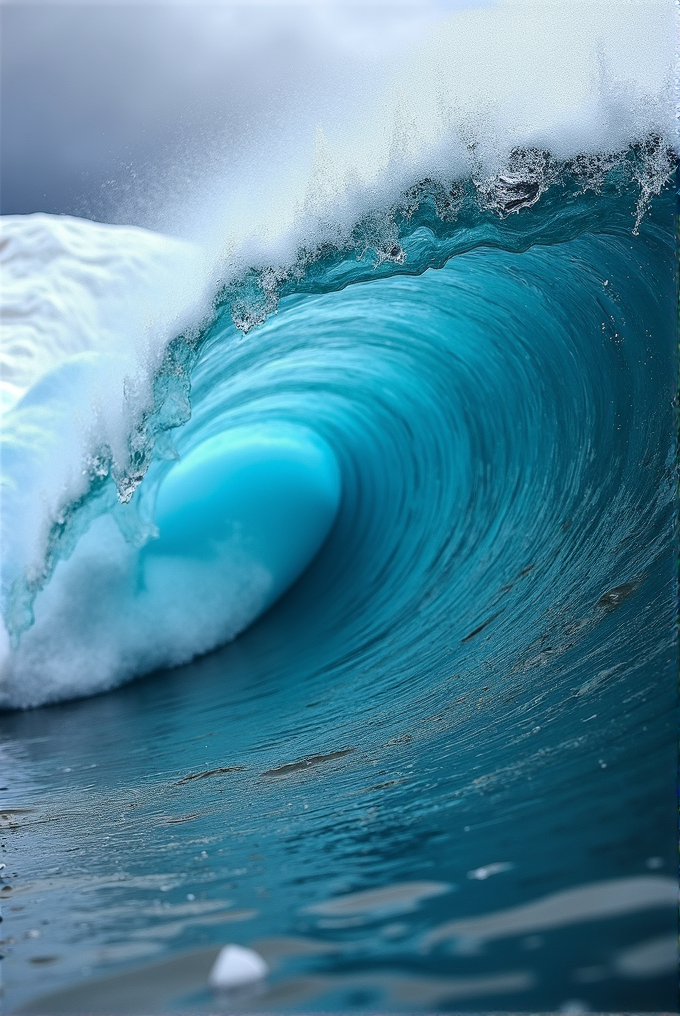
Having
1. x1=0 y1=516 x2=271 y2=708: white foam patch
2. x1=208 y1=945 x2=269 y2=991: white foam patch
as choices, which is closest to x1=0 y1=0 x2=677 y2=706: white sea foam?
x1=0 y1=516 x2=271 y2=708: white foam patch

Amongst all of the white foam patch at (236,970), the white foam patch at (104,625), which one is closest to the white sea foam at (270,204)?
the white foam patch at (104,625)

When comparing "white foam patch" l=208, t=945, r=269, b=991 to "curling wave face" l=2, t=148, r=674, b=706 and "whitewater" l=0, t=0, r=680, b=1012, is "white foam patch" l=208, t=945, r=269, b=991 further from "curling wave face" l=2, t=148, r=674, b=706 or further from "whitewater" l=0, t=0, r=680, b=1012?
"curling wave face" l=2, t=148, r=674, b=706

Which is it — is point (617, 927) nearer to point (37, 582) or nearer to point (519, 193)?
point (519, 193)

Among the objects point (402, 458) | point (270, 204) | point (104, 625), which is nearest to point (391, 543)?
point (402, 458)

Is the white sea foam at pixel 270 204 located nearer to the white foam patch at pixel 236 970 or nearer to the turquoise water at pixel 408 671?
the turquoise water at pixel 408 671

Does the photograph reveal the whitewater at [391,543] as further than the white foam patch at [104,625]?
No

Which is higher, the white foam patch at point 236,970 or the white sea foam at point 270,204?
the white sea foam at point 270,204

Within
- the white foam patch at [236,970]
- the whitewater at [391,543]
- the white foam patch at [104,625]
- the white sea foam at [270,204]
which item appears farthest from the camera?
the white foam patch at [104,625]
